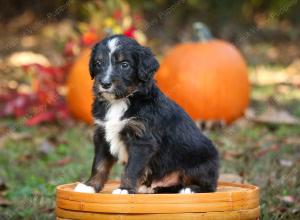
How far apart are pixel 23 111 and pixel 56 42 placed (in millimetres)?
4355

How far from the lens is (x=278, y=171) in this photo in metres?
5.68

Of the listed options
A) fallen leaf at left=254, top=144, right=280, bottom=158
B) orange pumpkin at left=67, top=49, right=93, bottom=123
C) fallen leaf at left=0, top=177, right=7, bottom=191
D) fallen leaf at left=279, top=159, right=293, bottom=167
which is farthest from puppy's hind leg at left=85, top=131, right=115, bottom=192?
orange pumpkin at left=67, top=49, right=93, bottom=123

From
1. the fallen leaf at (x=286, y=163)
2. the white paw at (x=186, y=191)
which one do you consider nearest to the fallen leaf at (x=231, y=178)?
the fallen leaf at (x=286, y=163)

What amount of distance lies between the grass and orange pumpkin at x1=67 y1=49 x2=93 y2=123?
0.19m

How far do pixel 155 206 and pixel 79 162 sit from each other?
3.16m

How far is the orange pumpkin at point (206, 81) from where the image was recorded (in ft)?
26.2

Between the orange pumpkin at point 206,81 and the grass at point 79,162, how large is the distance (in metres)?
0.32

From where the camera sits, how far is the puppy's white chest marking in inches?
144

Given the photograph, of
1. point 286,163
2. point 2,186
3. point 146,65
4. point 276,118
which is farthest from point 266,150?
point 146,65

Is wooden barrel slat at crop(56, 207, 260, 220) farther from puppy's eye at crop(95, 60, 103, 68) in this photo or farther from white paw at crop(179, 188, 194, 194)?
puppy's eye at crop(95, 60, 103, 68)

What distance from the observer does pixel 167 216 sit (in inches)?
131

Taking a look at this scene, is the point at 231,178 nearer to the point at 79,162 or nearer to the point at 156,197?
the point at 79,162

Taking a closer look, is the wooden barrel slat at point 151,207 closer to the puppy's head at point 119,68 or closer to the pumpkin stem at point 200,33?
the puppy's head at point 119,68

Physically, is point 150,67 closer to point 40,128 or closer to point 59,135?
point 59,135
